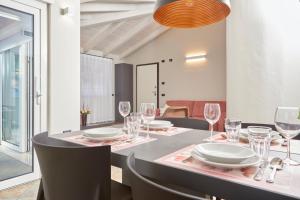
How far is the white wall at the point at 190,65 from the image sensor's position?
5.90 m

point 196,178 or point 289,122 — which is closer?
point 196,178

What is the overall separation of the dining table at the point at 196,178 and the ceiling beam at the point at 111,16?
471 centimetres

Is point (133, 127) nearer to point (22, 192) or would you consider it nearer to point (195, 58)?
point (22, 192)

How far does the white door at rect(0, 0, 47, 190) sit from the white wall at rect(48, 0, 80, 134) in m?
0.08

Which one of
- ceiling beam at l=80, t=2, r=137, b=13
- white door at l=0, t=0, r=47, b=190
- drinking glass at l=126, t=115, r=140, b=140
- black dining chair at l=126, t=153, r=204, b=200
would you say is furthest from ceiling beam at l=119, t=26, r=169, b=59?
black dining chair at l=126, t=153, r=204, b=200

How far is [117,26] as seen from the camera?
19.7 ft

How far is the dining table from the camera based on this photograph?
61 centimetres

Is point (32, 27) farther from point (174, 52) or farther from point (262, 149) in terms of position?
point (174, 52)

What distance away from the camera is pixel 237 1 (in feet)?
12.9

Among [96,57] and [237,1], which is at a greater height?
[237,1]

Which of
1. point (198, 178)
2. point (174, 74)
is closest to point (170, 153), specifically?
point (198, 178)

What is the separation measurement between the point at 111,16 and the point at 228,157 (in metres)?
5.13

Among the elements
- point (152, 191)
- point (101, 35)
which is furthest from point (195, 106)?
point (152, 191)

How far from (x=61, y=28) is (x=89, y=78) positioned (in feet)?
13.5
